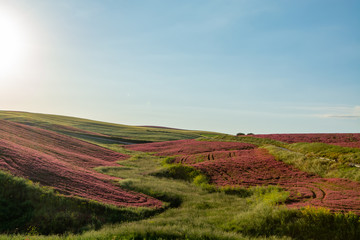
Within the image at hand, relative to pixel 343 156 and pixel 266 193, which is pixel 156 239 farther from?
pixel 343 156

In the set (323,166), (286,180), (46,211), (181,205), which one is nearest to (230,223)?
(181,205)

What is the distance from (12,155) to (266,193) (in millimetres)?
17422

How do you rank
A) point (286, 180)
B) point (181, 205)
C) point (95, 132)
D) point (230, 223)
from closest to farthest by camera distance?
point (230, 223)
point (181, 205)
point (286, 180)
point (95, 132)

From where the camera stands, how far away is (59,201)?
12.2 m

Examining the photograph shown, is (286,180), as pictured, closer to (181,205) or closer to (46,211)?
(181,205)

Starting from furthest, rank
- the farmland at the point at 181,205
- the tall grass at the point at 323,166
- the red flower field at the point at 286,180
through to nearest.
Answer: the tall grass at the point at 323,166
the red flower field at the point at 286,180
the farmland at the point at 181,205

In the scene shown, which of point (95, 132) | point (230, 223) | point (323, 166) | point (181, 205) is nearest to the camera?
point (230, 223)

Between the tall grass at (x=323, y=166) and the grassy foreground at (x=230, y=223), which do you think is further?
the tall grass at (x=323, y=166)

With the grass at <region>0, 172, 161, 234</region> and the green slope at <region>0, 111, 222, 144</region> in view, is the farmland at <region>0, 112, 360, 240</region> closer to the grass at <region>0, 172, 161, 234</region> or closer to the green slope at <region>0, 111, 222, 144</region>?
the grass at <region>0, 172, 161, 234</region>

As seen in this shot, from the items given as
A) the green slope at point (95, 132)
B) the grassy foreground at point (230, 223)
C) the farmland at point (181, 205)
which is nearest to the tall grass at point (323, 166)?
the farmland at point (181, 205)

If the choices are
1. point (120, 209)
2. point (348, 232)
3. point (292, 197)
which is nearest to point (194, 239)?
point (120, 209)

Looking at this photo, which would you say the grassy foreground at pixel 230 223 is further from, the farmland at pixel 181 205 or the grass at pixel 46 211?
the grass at pixel 46 211

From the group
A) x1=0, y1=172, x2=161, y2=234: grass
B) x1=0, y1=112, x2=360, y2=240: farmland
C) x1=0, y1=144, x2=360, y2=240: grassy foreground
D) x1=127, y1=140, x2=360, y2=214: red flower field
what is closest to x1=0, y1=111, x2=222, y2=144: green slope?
x1=127, y1=140, x2=360, y2=214: red flower field

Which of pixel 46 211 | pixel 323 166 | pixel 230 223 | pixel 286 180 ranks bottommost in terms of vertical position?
pixel 230 223
